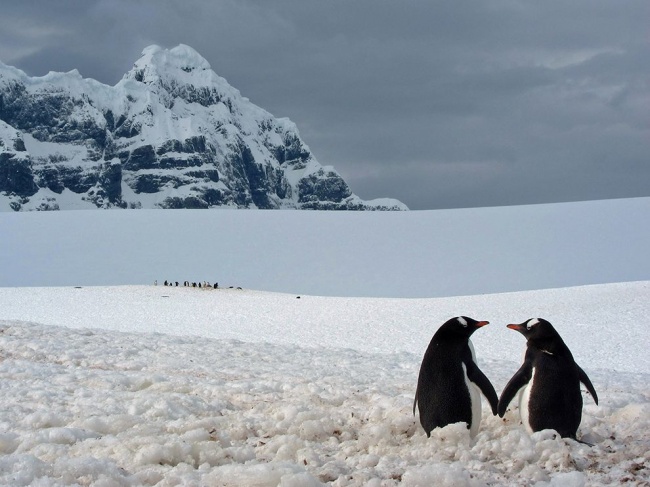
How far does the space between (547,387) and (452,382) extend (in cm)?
53

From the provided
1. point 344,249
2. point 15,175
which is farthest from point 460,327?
point 15,175

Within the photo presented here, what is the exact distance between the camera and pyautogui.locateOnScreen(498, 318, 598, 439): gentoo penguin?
3904mm

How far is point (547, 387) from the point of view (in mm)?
3908

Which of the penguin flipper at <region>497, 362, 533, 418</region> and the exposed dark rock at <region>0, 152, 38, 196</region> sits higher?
the exposed dark rock at <region>0, 152, 38, 196</region>

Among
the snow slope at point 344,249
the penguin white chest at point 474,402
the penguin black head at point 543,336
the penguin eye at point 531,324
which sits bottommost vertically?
the penguin white chest at point 474,402

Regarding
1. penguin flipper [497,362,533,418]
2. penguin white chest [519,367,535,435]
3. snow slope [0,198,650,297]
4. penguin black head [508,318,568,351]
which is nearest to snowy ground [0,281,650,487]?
penguin white chest [519,367,535,435]

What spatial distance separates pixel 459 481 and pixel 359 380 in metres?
A: 3.15

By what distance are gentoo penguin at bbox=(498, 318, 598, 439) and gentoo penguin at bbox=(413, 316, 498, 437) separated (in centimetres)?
16

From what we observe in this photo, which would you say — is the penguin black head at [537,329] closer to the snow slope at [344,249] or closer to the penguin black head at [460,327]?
the penguin black head at [460,327]

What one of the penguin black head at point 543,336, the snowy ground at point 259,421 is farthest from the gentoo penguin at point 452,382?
the penguin black head at point 543,336

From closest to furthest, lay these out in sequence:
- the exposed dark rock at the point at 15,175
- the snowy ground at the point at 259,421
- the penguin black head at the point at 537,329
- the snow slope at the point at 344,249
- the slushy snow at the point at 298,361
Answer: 1. the snowy ground at the point at 259,421
2. the slushy snow at the point at 298,361
3. the penguin black head at the point at 537,329
4. the snow slope at the point at 344,249
5. the exposed dark rock at the point at 15,175

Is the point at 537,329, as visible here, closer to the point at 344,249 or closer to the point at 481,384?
the point at 481,384

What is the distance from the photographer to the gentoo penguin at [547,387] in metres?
3.90

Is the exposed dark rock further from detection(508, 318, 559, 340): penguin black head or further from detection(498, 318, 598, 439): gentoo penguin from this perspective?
detection(498, 318, 598, 439): gentoo penguin
